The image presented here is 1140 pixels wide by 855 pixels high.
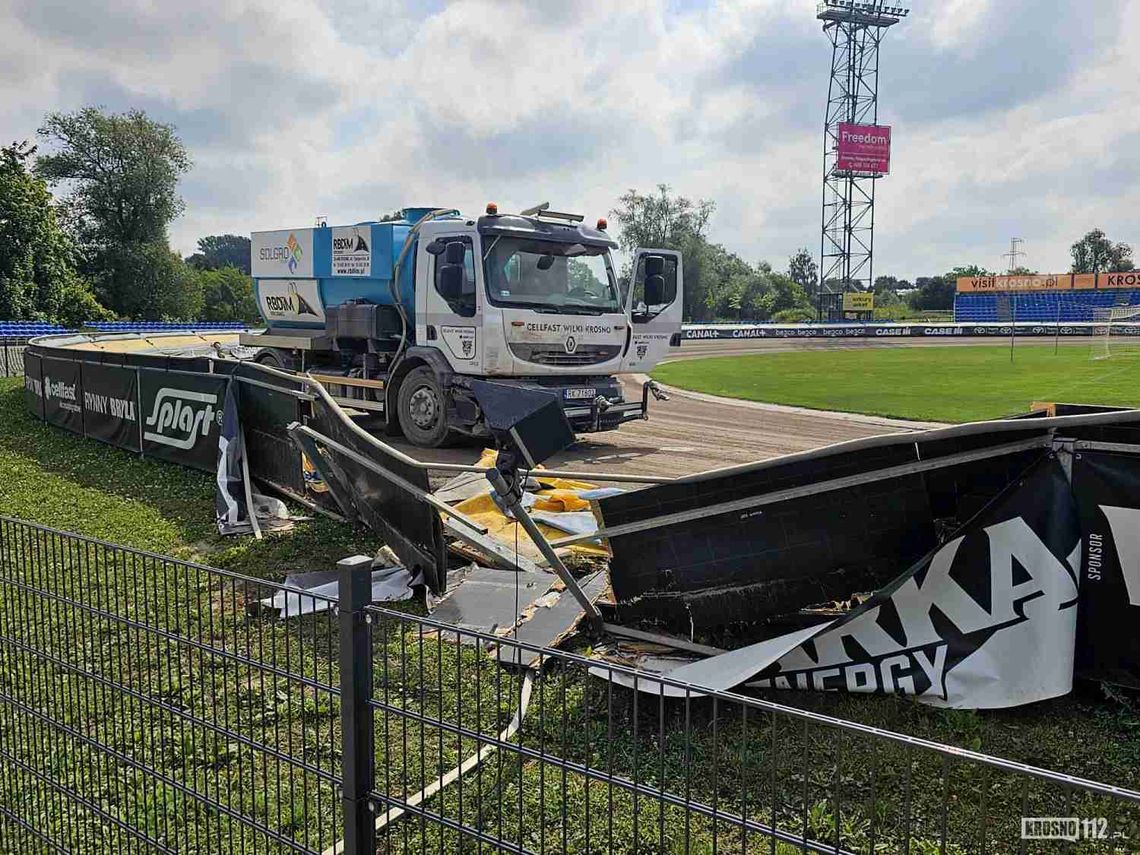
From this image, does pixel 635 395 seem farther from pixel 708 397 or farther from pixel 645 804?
pixel 645 804

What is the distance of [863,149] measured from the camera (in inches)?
3573

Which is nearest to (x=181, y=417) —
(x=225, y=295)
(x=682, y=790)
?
(x=682, y=790)

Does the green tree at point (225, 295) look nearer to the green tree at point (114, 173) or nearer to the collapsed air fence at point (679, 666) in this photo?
the green tree at point (114, 173)

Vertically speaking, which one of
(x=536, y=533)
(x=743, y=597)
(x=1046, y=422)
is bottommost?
(x=743, y=597)

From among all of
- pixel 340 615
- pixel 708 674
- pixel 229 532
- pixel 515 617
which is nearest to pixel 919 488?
pixel 708 674

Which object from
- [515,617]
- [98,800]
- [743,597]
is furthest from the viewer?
[515,617]

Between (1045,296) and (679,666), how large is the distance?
101 m

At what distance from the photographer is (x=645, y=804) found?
11.7 ft

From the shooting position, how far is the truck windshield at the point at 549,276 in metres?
12.4

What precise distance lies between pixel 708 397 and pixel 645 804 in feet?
62.3

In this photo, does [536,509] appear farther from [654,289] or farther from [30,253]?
[30,253]

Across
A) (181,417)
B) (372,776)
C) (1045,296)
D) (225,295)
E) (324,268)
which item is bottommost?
(372,776)

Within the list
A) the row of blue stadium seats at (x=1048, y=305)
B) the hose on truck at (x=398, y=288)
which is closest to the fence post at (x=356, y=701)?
the hose on truck at (x=398, y=288)

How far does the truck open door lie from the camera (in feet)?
45.8
